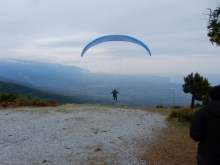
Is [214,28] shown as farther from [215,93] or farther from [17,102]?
[17,102]

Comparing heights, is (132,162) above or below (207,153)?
below

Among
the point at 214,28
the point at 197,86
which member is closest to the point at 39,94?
the point at 197,86

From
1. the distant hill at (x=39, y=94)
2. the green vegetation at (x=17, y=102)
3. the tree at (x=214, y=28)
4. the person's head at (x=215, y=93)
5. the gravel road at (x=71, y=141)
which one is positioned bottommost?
the distant hill at (x=39, y=94)

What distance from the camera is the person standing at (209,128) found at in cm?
344

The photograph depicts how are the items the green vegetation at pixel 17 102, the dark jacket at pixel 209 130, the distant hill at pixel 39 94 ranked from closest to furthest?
1. the dark jacket at pixel 209 130
2. the green vegetation at pixel 17 102
3. the distant hill at pixel 39 94

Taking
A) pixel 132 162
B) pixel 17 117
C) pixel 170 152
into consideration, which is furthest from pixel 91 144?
pixel 17 117

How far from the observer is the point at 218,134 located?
137 inches

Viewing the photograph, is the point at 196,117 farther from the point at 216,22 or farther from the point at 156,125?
the point at 156,125

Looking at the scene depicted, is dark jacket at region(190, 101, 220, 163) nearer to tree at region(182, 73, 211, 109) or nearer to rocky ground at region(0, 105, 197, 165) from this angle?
rocky ground at region(0, 105, 197, 165)

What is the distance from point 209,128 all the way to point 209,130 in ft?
0.12

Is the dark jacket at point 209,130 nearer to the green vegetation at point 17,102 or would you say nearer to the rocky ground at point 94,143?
the rocky ground at point 94,143

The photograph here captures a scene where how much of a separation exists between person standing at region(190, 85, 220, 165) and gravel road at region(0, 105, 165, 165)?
3.35m

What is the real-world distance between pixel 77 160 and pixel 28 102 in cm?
1456

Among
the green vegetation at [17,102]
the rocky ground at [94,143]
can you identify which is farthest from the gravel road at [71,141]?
the green vegetation at [17,102]
